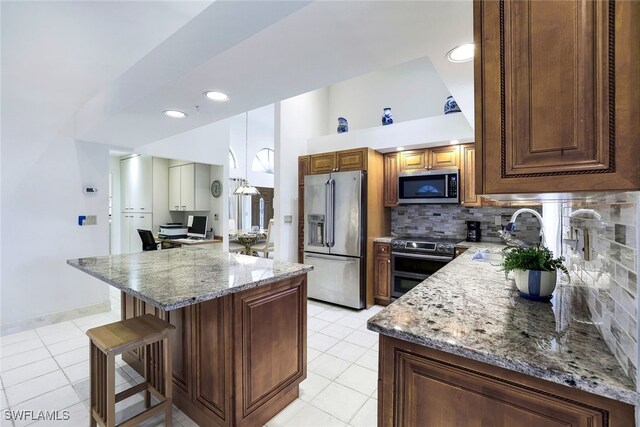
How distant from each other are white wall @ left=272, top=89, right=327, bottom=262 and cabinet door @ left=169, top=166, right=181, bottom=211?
307 centimetres

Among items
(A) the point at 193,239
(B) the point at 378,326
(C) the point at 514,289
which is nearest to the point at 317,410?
(B) the point at 378,326

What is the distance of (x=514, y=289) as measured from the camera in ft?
4.91

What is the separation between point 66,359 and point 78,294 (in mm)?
1194

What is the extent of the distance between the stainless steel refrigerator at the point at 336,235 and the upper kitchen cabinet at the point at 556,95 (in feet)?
9.13

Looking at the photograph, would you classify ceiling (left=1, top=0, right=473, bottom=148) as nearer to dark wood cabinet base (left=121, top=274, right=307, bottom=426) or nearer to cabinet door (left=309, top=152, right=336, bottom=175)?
dark wood cabinet base (left=121, top=274, right=307, bottom=426)

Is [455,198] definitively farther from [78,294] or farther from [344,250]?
[78,294]

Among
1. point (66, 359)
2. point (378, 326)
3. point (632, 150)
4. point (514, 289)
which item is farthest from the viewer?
point (66, 359)

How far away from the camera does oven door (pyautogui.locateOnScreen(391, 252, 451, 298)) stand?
11.1 feet

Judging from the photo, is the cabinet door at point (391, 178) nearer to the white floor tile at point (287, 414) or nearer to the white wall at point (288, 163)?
the white wall at point (288, 163)

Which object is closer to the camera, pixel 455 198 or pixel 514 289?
pixel 514 289

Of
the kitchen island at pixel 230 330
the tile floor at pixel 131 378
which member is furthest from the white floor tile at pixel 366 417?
the kitchen island at pixel 230 330

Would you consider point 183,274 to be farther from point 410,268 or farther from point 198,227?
point 198,227

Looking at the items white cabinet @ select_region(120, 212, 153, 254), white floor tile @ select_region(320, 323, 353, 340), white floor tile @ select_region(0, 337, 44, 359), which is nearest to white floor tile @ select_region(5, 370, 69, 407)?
white floor tile @ select_region(0, 337, 44, 359)

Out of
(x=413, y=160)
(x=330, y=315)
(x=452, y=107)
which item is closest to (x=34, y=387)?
(x=330, y=315)
